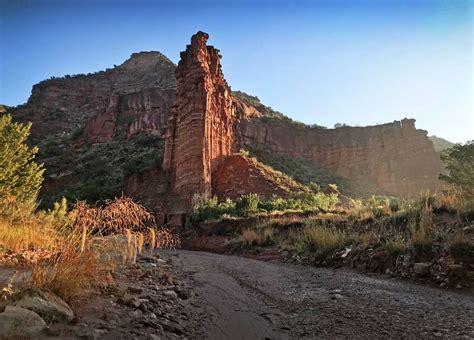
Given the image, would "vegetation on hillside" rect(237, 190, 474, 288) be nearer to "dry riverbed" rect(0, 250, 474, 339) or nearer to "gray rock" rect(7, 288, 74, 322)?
"dry riverbed" rect(0, 250, 474, 339)

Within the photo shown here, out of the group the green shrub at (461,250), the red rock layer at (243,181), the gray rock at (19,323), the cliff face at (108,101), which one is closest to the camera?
the gray rock at (19,323)

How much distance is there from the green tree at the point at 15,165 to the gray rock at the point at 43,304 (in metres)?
16.4

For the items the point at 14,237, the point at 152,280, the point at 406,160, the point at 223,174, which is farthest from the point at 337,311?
the point at 406,160

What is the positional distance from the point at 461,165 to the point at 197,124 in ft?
65.0

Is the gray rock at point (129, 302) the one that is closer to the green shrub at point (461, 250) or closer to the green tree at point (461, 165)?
the green shrub at point (461, 250)

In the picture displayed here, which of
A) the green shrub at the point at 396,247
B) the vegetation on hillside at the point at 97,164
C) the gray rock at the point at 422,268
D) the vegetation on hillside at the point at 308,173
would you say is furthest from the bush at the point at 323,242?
the vegetation on hillside at the point at 308,173

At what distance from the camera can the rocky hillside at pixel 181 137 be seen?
3275cm

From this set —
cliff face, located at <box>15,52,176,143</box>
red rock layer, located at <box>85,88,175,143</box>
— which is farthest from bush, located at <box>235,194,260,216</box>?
cliff face, located at <box>15,52,176,143</box>

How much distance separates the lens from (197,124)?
3106 cm

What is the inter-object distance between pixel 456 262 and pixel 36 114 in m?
78.2

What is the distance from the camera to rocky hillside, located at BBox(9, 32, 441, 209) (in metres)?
32.8

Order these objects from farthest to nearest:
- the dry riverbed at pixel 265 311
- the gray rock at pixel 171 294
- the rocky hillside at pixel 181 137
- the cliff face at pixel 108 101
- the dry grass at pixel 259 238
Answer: the cliff face at pixel 108 101 → the rocky hillside at pixel 181 137 → the dry grass at pixel 259 238 → the gray rock at pixel 171 294 → the dry riverbed at pixel 265 311

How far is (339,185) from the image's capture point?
55.4 m

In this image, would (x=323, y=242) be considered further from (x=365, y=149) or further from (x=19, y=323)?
(x=365, y=149)
